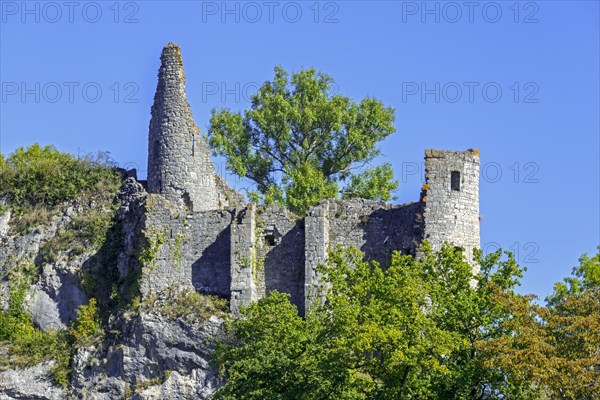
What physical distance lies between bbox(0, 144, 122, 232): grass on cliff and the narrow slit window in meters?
13.6

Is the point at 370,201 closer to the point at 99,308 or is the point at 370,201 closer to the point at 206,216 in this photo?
the point at 206,216

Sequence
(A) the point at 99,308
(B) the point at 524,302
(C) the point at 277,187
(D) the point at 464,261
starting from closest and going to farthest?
1. (B) the point at 524,302
2. (D) the point at 464,261
3. (A) the point at 99,308
4. (C) the point at 277,187

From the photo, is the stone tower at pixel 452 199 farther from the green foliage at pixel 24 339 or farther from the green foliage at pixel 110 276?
the green foliage at pixel 24 339

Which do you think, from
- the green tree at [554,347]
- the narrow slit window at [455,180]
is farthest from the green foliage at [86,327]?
the green tree at [554,347]

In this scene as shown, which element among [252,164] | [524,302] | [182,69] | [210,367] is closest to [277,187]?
[252,164]

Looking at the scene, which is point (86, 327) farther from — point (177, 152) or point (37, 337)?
point (177, 152)

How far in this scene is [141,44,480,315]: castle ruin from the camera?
224 feet

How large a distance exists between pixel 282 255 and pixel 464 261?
671cm

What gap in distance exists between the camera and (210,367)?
67812mm

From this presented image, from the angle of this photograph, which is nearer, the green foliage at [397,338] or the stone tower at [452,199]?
the green foliage at [397,338]

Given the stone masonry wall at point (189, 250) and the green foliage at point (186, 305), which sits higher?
the stone masonry wall at point (189, 250)

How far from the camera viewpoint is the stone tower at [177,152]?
7262cm

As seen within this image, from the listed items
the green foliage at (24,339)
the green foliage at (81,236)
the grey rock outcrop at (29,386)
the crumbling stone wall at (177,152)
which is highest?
the crumbling stone wall at (177,152)

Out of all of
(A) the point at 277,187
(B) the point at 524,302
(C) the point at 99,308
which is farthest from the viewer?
(A) the point at 277,187
